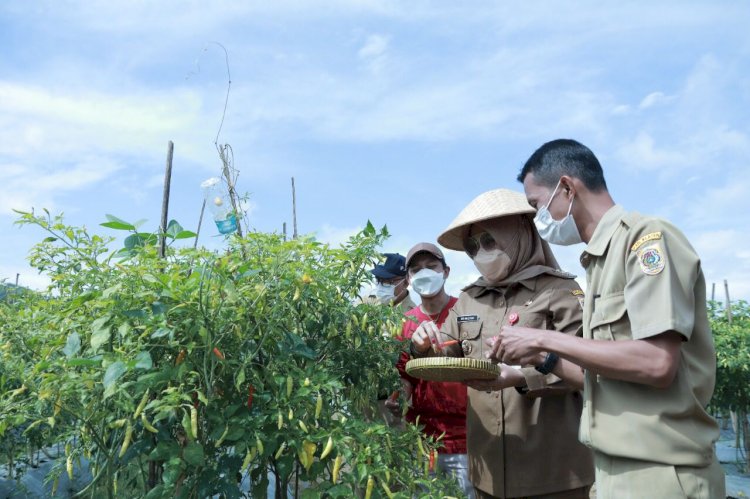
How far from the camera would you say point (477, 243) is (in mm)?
2889

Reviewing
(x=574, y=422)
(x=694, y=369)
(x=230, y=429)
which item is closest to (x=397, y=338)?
(x=574, y=422)

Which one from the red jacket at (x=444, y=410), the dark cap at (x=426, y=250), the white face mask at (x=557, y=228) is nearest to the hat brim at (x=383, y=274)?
the dark cap at (x=426, y=250)

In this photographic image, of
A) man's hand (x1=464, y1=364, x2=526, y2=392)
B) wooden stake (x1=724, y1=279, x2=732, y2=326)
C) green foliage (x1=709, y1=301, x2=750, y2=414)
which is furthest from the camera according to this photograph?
wooden stake (x1=724, y1=279, x2=732, y2=326)

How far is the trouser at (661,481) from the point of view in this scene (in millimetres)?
1644

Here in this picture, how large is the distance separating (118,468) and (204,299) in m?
0.55

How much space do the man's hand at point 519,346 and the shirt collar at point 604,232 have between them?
255 millimetres

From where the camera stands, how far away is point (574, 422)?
2.55 metres

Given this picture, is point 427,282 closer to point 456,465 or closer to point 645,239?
point 456,465

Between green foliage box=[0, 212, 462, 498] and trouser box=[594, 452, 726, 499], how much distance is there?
47cm

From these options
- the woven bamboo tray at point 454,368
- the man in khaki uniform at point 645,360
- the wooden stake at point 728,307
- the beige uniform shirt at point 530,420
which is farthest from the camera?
the wooden stake at point 728,307

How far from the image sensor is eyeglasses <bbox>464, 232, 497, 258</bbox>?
2809 mm

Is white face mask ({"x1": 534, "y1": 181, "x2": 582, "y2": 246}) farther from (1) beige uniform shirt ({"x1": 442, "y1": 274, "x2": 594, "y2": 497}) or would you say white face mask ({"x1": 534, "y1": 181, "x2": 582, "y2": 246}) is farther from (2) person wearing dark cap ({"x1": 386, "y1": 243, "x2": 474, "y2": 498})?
(2) person wearing dark cap ({"x1": 386, "y1": 243, "x2": 474, "y2": 498})

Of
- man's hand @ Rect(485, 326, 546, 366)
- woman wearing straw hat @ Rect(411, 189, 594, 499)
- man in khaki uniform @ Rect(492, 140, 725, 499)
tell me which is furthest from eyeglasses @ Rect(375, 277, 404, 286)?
man in khaki uniform @ Rect(492, 140, 725, 499)

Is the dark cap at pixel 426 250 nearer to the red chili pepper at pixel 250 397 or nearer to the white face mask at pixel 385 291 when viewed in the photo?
the white face mask at pixel 385 291
